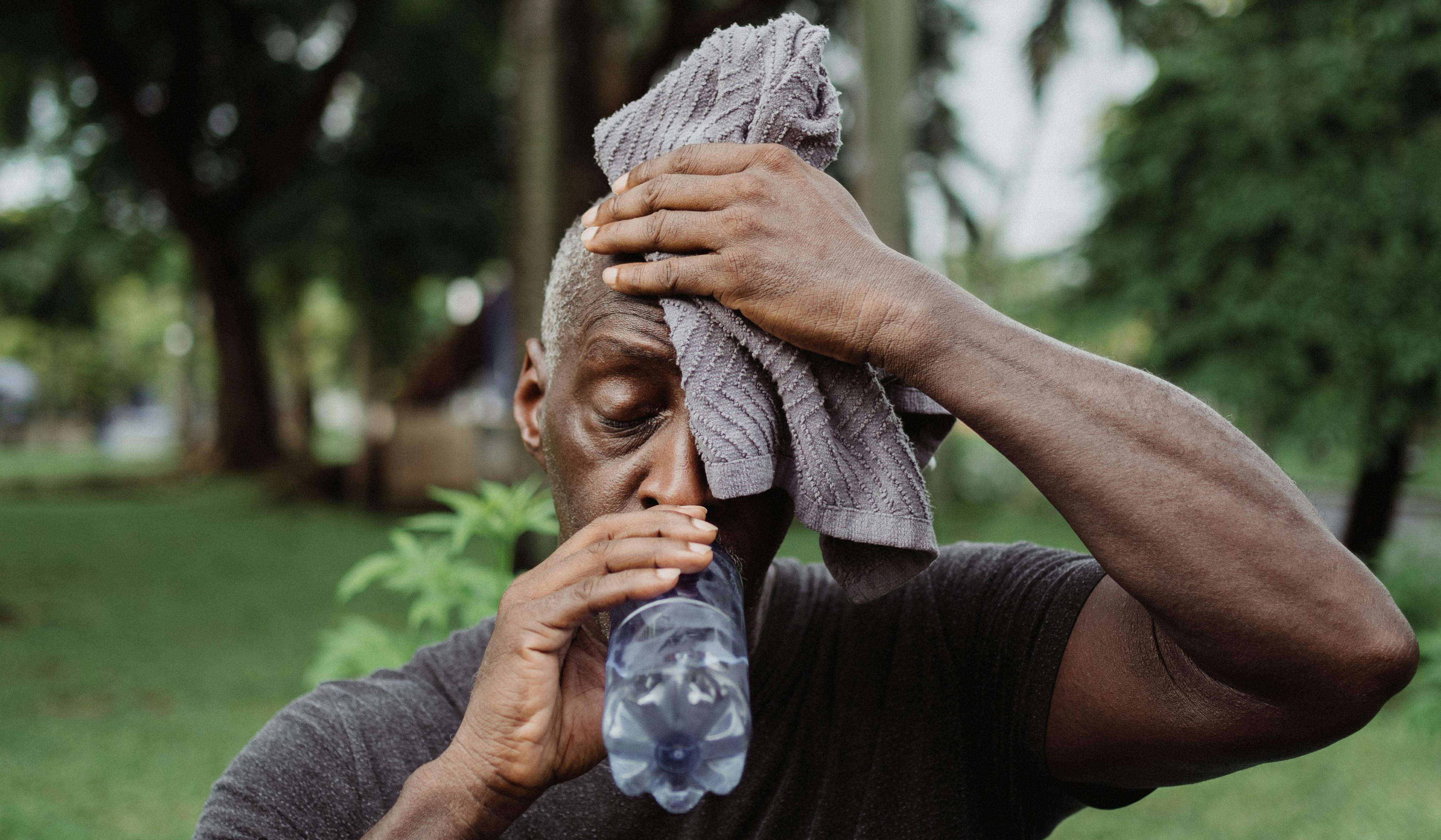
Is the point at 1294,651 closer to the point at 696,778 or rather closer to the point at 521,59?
the point at 696,778

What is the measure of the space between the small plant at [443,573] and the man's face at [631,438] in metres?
0.95

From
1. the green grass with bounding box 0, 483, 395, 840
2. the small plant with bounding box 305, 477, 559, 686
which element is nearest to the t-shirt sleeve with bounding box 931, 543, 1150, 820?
the small plant with bounding box 305, 477, 559, 686

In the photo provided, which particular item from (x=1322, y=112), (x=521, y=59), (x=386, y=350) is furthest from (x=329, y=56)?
(x=1322, y=112)

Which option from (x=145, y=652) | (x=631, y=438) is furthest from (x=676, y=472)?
(x=145, y=652)

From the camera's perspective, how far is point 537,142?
16.5 feet

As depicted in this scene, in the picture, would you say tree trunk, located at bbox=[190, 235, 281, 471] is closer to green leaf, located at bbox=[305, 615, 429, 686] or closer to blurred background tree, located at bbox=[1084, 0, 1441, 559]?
blurred background tree, located at bbox=[1084, 0, 1441, 559]

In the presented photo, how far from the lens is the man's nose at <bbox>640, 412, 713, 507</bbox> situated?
4.86 ft

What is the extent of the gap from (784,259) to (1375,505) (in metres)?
8.43

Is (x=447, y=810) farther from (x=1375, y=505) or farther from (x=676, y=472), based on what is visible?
(x=1375, y=505)

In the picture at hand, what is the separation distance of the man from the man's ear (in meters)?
0.03

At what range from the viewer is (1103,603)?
1635 mm

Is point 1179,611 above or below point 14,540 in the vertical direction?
above

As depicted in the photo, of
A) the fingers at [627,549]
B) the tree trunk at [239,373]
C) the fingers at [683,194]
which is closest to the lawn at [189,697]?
the fingers at [627,549]

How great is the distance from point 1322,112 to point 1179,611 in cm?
677
